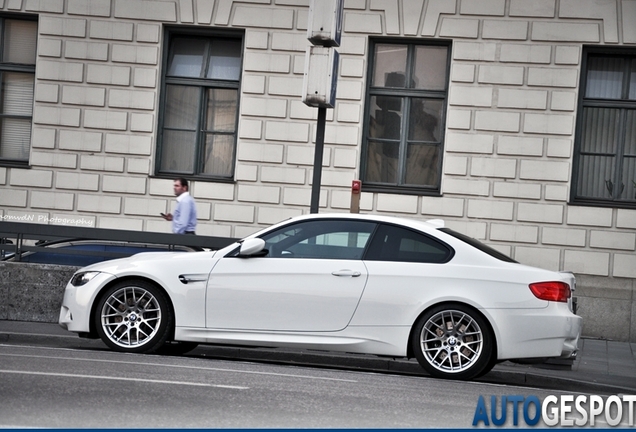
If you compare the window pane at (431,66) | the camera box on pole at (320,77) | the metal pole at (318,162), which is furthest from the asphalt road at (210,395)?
the window pane at (431,66)

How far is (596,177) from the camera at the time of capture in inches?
711

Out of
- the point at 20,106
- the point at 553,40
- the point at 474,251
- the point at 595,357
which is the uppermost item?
the point at 553,40

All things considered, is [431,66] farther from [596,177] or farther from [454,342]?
[454,342]

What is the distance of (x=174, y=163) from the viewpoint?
746 inches

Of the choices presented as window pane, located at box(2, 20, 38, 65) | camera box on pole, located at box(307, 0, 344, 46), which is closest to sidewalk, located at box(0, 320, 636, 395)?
camera box on pole, located at box(307, 0, 344, 46)

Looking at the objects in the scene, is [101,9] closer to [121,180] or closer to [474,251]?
[121,180]

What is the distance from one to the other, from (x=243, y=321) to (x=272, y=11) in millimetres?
8694

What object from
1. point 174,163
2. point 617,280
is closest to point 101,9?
point 174,163

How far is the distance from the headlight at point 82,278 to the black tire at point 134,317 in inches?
9.4

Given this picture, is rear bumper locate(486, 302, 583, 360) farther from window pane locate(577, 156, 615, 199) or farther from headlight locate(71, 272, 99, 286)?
window pane locate(577, 156, 615, 199)

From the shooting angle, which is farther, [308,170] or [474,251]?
[308,170]

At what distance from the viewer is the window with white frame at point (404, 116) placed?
59.9ft

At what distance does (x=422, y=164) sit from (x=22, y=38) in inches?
275

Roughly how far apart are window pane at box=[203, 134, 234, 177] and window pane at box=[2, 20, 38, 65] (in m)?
3.24
